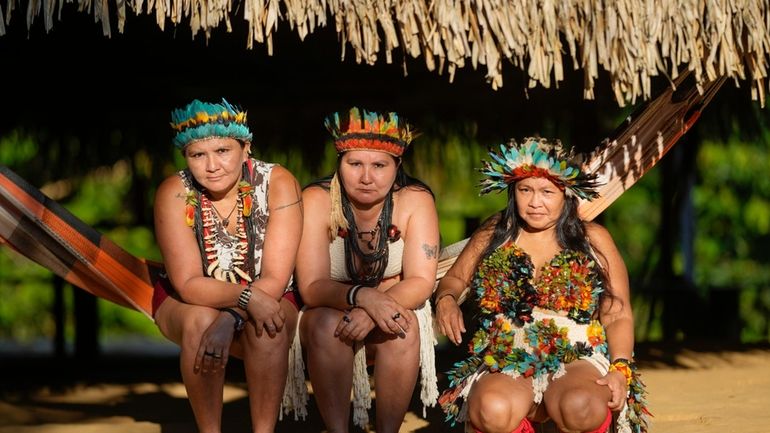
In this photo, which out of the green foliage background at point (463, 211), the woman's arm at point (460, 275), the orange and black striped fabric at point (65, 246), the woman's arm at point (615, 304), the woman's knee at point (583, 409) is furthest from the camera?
the green foliage background at point (463, 211)

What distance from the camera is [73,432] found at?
3.94 m

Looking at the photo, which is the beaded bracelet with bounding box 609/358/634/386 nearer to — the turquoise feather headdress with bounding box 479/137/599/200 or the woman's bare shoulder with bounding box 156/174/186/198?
the turquoise feather headdress with bounding box 479/137/599/200

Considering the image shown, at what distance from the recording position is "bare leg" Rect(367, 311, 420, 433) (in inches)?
130

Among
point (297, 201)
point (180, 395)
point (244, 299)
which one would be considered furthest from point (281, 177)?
point (180, 395)

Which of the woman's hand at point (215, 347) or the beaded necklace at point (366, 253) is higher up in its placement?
the beaded necklace at point (366, 253)

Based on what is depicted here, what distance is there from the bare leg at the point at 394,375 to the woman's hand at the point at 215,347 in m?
0.44

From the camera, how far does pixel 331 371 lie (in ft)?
10.7

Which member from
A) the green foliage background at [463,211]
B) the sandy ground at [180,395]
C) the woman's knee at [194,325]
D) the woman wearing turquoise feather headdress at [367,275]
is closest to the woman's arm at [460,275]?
the woman wearing turquoise feather headdress at [367,275]

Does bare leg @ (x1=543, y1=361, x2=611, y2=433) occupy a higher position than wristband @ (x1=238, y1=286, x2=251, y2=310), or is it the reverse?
wristband @ (x1=238, y1=286, x2=251, y2=310)

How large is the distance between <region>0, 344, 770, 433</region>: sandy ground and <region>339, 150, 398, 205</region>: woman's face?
1.01 meters

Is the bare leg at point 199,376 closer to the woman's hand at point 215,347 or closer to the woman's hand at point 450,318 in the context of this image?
the woman's hand at point 215,347

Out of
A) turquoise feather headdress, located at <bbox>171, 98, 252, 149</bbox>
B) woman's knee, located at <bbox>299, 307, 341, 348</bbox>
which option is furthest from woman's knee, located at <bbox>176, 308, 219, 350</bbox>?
turquoise feather headdress, located at <bbox>171, 98, 252, 149</bbox>

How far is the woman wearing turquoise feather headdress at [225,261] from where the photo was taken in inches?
128

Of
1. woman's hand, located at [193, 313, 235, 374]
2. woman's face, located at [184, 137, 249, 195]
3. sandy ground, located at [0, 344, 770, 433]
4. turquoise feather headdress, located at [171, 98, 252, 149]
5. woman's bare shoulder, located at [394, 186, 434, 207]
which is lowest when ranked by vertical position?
sandy ground, located at [0, 344, 770, 433]
